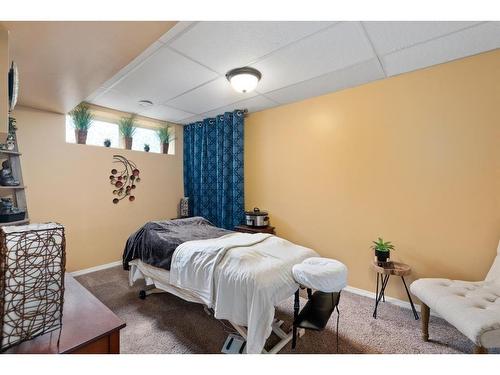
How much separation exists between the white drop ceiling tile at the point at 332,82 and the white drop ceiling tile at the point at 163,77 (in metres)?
0.90

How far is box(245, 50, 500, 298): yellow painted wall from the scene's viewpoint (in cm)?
193

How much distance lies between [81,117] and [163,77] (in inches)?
58.2

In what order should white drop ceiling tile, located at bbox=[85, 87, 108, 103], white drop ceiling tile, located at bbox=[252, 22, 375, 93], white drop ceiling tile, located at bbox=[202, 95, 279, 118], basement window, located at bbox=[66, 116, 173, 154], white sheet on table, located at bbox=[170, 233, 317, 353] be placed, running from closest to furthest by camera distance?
white sheet on table, located at bbox=[170, 233, 317, 353] < white drop ceiling tile, located at bbox=[252, 22, 375, 93] < white drop ceiling tile, located at bbox=[85, 87, 108, 103] < white drop ceiling tile, located at bbox=[202, 95, 279, 118] < basement window, located at bbox=[66, 116, 173, 154]

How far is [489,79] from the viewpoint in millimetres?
1888

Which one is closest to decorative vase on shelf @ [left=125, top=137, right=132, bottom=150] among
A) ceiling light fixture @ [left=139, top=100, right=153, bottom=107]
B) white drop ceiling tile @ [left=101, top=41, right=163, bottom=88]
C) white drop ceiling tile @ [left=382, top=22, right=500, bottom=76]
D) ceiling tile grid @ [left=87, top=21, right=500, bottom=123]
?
ceiling light fixture @ [left=139, top=100, right=153, bottom=107]

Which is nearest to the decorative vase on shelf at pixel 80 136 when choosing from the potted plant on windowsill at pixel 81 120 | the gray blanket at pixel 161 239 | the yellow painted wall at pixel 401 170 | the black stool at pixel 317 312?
→ the potted plant on windowsill at pixel 81 120

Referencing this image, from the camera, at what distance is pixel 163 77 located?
2.34 meters

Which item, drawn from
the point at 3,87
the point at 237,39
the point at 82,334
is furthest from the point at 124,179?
the point at 82,334

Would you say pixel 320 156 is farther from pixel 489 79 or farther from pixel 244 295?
pixel 244 295

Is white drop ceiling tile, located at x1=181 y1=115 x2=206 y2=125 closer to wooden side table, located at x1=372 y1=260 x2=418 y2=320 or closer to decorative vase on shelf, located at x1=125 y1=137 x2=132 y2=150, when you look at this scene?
decorative vase on shelf, located at x1=125 y1=137 x2=132 y2=150

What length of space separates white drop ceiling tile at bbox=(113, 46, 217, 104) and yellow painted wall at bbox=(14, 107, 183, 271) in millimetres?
1059

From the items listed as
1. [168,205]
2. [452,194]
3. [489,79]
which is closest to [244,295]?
[452,194]

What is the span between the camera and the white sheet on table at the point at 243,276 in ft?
4.62

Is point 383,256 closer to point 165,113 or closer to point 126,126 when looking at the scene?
point 165,113
